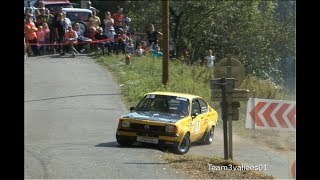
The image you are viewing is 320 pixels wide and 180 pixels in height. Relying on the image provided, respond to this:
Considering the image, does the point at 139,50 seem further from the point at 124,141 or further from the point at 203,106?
the point at 124,141

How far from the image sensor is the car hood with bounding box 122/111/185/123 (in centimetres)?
1362

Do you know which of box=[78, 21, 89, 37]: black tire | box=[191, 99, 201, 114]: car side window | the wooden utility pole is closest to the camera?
box=[191, 99, 201, 114]: car side window

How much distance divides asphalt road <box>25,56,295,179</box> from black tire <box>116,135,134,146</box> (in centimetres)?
16

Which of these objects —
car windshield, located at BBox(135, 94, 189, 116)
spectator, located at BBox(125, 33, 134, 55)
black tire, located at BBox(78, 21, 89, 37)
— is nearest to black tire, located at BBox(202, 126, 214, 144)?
car windshield, located at BBox(135, 94, 189, 116)

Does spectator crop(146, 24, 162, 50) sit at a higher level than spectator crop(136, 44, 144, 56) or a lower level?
higher

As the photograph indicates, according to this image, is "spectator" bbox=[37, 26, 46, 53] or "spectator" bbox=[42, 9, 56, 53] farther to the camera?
"spectator" bbox=[42, 9, 56, 53]

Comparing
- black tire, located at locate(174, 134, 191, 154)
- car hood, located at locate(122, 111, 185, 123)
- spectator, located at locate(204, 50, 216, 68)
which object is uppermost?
A: spectator, located at locate(204, 50, 216, 68)

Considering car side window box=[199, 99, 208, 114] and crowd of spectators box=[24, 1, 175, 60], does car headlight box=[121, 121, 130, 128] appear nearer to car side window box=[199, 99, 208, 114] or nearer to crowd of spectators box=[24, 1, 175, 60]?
car side window box=[199, 99, 208, 114]

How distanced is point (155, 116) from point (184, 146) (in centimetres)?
84

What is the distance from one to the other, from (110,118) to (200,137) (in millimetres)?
1983

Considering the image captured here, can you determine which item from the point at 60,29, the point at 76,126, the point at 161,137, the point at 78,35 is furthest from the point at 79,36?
the point at 161,137

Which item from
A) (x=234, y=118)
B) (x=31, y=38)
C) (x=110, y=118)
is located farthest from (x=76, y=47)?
(x=234, y=118)
